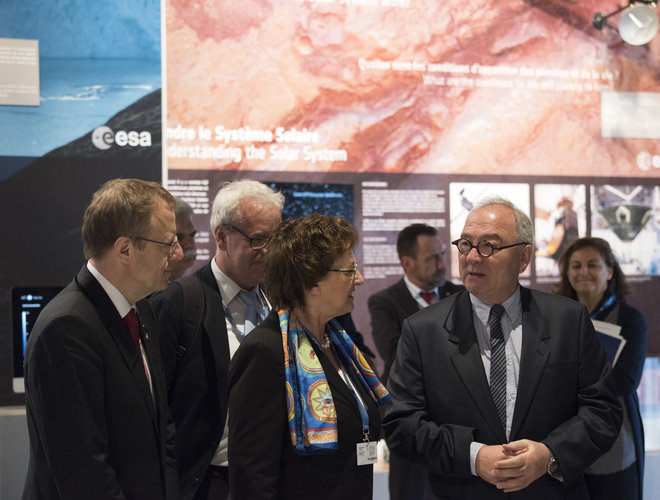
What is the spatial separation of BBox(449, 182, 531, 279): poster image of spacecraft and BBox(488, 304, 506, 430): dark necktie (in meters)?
2.50

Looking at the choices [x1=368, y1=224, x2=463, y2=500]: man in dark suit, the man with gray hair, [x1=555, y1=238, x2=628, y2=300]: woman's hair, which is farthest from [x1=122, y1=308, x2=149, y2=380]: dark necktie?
[x1=555, y1=238, x2=628, y2=300]: woman's hair

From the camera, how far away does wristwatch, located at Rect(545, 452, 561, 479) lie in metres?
2.21

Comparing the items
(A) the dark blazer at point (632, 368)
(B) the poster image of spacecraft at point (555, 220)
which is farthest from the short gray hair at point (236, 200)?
(B) the poster image of spacecraft at point (555, 220)

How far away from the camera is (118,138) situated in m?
4.32

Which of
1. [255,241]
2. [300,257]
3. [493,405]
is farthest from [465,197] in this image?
[300,257]

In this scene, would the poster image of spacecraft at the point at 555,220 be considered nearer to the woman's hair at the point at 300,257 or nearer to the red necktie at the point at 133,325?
the woman's hair at the point at 300,257

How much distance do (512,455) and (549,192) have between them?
134 inches

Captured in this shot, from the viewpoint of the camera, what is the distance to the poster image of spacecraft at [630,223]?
17.3ft

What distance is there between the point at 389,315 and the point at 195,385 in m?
2.00

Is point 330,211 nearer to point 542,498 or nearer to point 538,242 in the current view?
point 538,242

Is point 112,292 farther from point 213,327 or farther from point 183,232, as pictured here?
point 183,232

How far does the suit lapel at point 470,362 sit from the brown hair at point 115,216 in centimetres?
110

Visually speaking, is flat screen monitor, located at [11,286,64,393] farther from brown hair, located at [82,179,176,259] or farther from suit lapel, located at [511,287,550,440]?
suit lapel, located at [511,287,550,440]

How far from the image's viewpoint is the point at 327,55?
4.74 m
